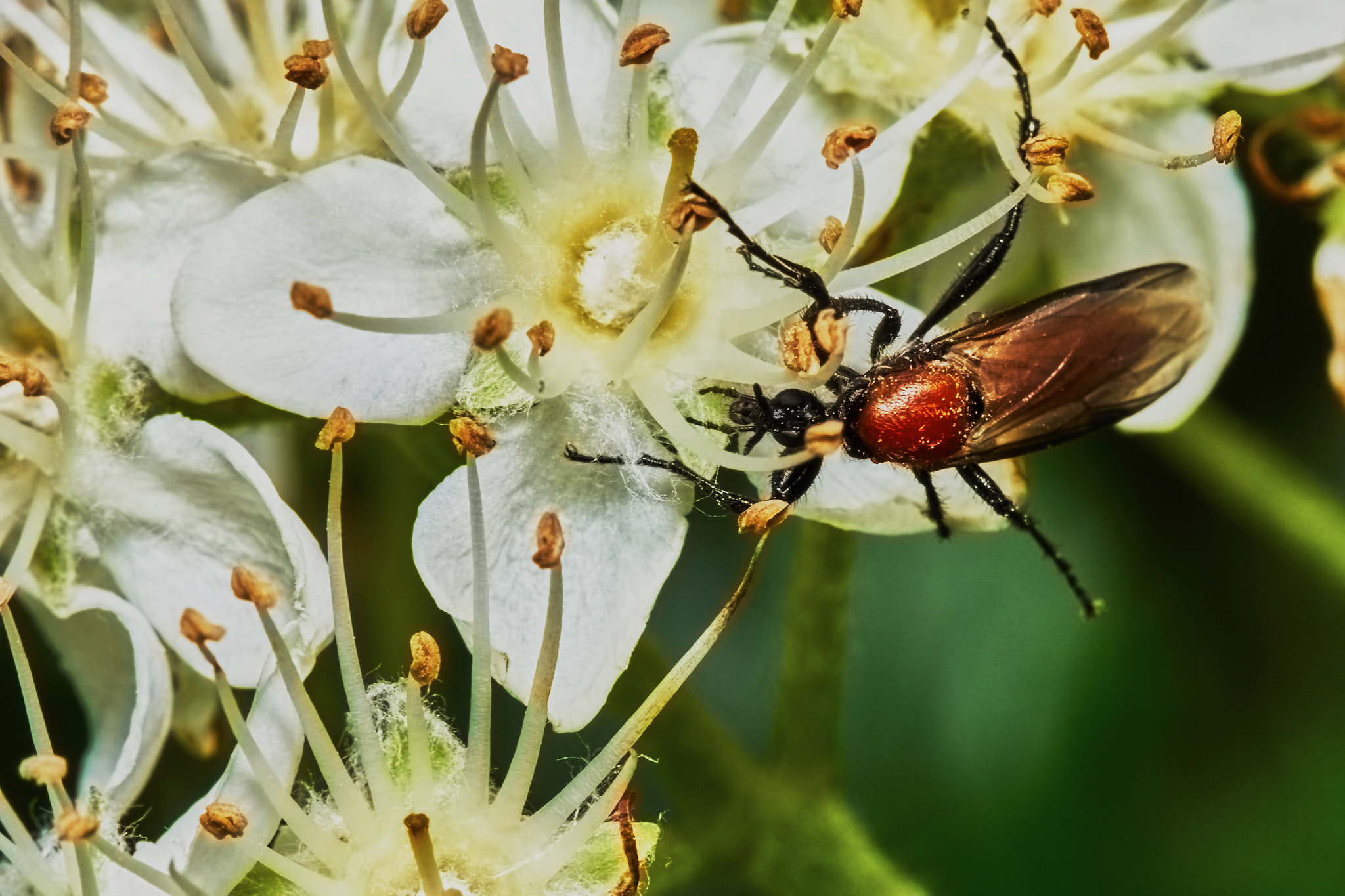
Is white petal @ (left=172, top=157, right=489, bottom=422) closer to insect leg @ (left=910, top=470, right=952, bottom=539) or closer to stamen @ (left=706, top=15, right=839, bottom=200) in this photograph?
stamen @ (left=706, top=15, right=839, bottom=200)

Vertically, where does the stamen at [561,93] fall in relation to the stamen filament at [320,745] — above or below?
above

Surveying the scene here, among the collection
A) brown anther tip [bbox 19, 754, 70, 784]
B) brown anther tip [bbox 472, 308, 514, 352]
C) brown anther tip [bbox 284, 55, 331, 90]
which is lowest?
brown anther tip [bbox 19, 754, 70, 784]

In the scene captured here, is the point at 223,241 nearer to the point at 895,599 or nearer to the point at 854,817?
the point at 854,817

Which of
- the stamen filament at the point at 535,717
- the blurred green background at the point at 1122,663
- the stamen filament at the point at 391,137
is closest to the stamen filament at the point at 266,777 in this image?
the stamen filament at the point at 535,717

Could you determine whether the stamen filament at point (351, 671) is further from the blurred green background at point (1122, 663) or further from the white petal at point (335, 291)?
the blurred green background at point (1122, 663)

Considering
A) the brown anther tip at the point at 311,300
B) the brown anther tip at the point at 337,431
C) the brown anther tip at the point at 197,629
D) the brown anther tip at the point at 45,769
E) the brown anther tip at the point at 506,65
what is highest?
the brown anther tip at the point at 506,65

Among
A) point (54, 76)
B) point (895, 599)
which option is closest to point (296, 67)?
point (54, 76)

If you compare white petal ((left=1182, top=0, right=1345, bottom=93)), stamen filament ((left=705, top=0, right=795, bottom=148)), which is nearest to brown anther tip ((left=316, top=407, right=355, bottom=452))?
stamen filament ((left=705, top=0, right=795, bottom=148))
